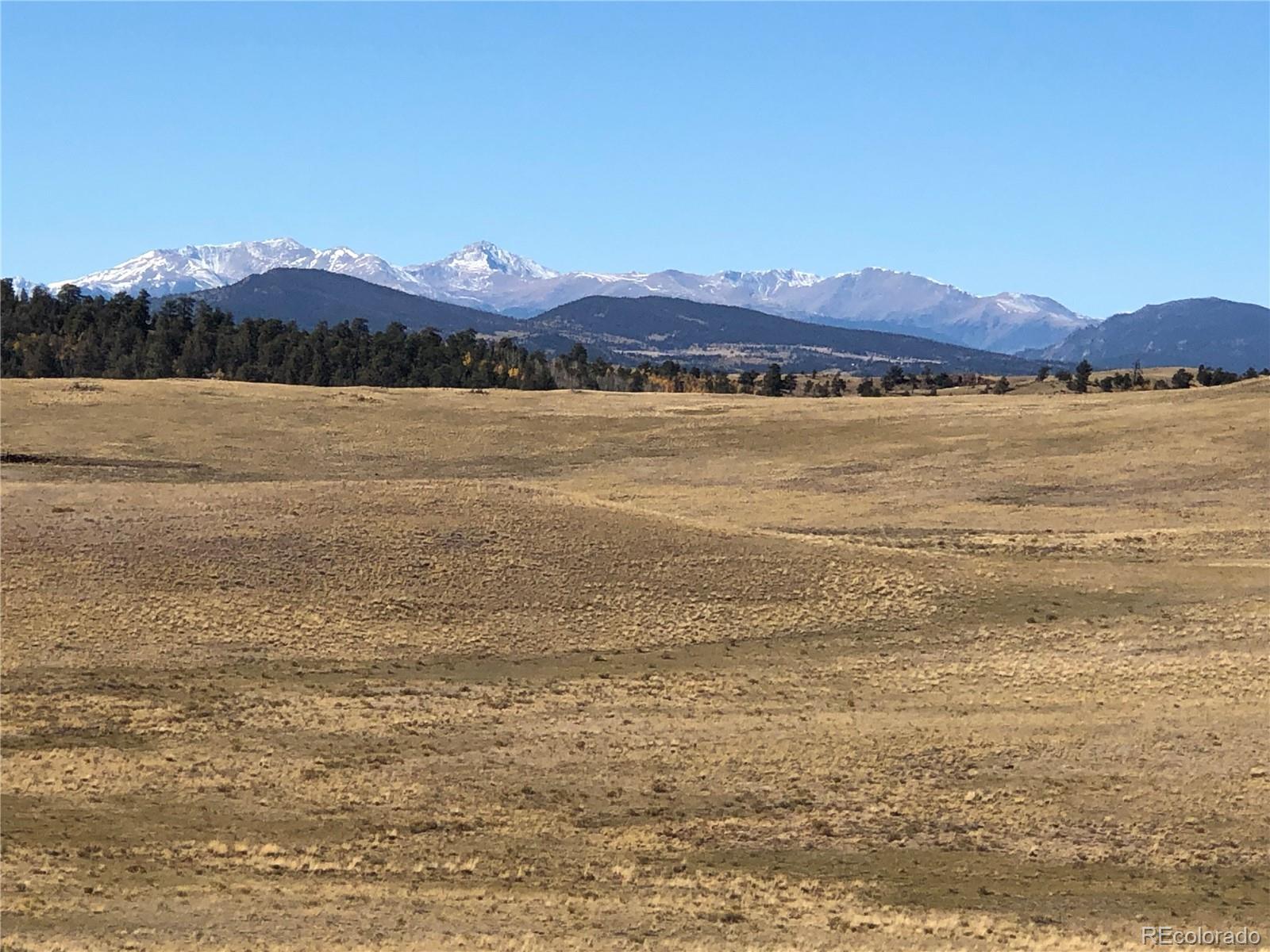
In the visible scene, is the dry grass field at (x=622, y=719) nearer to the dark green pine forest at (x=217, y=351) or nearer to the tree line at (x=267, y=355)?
the dark green pine forest at (x=217, y=351)

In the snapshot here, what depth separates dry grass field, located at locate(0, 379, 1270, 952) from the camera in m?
22.3

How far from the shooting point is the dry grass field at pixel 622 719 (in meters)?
22.3

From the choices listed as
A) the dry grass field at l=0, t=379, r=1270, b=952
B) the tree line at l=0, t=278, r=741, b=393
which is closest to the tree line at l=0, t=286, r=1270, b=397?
the tree line at l=0, t=278, r=741, b=393

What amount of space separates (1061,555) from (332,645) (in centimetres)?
2733

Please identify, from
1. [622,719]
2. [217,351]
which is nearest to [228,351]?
[217,351]

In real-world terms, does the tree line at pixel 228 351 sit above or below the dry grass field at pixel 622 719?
above

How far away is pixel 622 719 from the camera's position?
31.6 m

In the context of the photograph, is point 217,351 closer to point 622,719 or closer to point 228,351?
point 228,351

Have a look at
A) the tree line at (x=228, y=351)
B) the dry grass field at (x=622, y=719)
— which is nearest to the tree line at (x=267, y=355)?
the tree line at (x=228, y=351)

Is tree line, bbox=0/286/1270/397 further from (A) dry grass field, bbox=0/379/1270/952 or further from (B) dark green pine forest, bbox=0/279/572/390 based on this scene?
(A) dry grass field, bbox=0/379/1270/952

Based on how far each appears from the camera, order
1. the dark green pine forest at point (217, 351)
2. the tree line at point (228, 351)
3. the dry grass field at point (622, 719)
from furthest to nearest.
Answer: the tree line at point (228, 351), the dark green pine forest at point (217, 351), the dry grass field at point (622, 719)

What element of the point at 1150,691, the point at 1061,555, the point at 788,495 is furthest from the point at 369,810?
the point at 788,495

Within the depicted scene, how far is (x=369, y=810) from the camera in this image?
85.7 feet

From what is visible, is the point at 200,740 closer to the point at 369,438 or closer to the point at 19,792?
the point at 19,792
